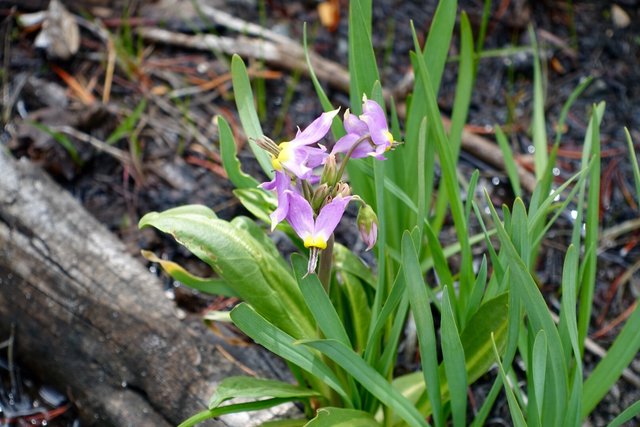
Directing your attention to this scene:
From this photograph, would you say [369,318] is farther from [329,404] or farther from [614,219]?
[614,219]

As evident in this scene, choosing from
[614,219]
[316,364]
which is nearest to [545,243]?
[614,219]

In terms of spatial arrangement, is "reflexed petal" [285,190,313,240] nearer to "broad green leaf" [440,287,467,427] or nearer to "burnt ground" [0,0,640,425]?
"broad green leaf" [440,287,467,427]

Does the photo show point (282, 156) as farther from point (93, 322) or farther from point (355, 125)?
point (93, 322)

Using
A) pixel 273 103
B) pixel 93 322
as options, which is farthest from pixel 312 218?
pixel 273 103

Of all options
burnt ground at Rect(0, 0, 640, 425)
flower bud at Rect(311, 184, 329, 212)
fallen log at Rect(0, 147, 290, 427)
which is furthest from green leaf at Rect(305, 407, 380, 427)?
burnt ground at Rect(0, 0, 640, 425)

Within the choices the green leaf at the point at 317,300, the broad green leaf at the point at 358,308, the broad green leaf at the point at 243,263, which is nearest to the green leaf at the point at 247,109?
the broad green leaf at the point at 243,263
